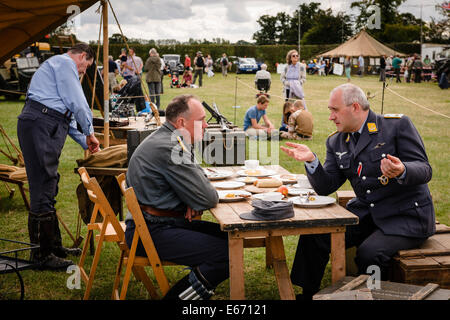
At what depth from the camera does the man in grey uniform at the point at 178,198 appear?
3.09 metres

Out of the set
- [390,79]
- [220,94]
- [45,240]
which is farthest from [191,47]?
[45,240]

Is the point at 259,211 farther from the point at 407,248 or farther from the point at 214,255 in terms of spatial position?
the point at 407,248

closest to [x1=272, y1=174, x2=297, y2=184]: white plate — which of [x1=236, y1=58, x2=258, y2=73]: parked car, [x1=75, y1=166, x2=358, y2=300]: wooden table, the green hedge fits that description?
[x1=75, y1=166, x2=358, y2=300]: wooden table

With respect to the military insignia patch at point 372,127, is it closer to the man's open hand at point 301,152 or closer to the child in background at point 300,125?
the man's open hand at point 301,152

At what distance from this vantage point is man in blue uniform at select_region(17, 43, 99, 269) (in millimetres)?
4223

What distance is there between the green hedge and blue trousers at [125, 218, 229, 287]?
4268cm

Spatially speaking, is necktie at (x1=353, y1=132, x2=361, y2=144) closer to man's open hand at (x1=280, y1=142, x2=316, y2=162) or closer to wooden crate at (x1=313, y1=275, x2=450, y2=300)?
man's open hand at (x1=280, y1=142, x2=316, y2=162)

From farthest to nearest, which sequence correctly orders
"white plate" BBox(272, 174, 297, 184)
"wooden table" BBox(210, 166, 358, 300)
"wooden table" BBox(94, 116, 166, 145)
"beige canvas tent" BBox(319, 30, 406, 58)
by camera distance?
1. "beige canvas tent" BBox(319, 30, 406, 58)
2. "wooden table" BBox(94, 116, 166, 145)
3. "white plate" BBox(272, 174, 297, 184)
4. "wooden table" BBox(210, 166, 358, 300)

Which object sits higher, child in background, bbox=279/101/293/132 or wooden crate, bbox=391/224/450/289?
child in background, bbox=279/101/293/132

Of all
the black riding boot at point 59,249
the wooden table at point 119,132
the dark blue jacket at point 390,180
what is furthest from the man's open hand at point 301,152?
the wooden table at point 119,132

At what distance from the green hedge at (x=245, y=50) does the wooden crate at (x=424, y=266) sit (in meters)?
43.0

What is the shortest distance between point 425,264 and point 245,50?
46.1 meters

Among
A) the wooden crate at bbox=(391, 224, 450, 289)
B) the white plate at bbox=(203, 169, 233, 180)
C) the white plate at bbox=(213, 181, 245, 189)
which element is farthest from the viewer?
the white plate at bbox=(203, 169, 233, 180)
